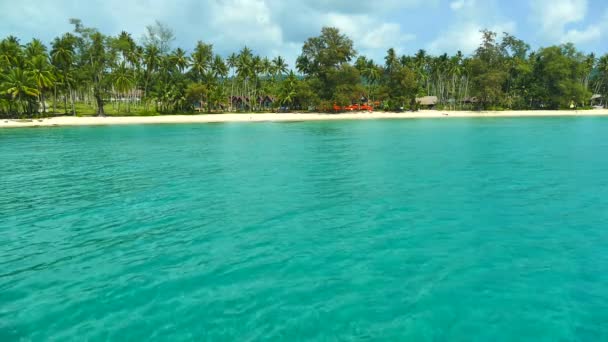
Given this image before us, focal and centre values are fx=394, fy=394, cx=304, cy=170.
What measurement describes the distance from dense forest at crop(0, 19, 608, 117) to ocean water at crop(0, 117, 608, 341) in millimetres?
71352

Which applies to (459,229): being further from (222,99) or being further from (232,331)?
(222,99)

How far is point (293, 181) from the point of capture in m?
17.9

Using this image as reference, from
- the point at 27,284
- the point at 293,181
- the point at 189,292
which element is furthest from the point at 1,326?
the point at 293,181

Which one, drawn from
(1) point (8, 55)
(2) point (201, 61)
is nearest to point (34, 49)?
(1) point (8, 55)

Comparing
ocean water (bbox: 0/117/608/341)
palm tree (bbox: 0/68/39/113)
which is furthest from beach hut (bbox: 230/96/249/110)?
ocean water (bbox: 0/117/608/341)

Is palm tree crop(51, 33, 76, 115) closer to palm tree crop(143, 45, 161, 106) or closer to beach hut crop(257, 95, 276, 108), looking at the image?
palm tree crop(143, 45, 161, 106)

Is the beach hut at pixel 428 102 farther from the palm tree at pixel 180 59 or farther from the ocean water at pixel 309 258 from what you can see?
the ocean water at pixel 309 258

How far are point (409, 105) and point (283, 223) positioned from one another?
97581 mm

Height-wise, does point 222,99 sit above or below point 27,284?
above

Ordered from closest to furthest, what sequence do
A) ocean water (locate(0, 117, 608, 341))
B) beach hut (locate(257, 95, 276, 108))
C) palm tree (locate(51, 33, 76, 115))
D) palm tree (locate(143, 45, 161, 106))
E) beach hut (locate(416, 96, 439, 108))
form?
ocean water (locate(0, 117, 608, 341)), palm tree (locate(51, 33, 76, 115)), palm tree (locate(143, 45, 161, 106)), beach hut (locate(257, 95, 276, 108)), beach hut (locate(416, 96, 439, 108))

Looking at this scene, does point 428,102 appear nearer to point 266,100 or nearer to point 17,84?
point 266,100

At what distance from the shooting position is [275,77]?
11031 cm

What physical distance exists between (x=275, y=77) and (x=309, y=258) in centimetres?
10556

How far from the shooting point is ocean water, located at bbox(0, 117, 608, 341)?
20.8 ft
